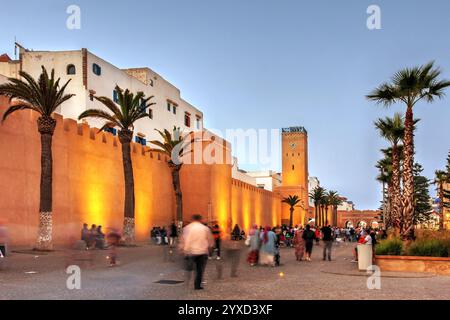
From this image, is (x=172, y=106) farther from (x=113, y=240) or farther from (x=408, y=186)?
(x=113, y=240)

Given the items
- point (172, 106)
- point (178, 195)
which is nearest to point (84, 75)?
point (178, 195)

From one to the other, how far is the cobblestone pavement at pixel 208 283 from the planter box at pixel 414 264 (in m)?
1.00

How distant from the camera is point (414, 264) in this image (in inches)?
693

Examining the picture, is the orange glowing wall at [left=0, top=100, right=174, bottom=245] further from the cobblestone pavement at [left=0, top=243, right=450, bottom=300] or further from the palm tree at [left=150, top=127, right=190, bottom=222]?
the cobblestone pavement at [left=0, top=243, right=450, bottom=300]

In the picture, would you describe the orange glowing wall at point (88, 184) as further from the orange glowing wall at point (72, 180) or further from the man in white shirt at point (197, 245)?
the man in white shirt at point (197, 245)

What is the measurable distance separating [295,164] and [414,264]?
8204cm

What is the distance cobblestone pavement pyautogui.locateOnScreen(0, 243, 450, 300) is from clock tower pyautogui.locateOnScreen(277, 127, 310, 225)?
258 feet

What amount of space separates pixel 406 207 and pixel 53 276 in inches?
582

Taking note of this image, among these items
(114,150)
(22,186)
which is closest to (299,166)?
(114,150)

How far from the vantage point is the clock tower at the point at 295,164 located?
96688mm

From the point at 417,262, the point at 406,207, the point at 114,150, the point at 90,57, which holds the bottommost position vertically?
the point at 417,262

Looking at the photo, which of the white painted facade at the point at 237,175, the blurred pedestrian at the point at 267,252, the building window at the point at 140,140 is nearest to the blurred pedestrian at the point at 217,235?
the blurred pedestrian at the point at 267,252
